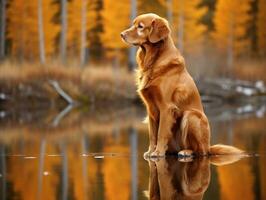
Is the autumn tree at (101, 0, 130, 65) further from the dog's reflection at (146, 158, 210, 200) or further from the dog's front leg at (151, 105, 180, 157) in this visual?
the dog's reflection at (146, 158, 210, 200)

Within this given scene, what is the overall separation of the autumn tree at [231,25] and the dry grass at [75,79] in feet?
43.4

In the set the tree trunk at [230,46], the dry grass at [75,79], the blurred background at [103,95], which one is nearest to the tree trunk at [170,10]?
the blurred background at [103,95]

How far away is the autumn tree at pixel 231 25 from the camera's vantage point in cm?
4316

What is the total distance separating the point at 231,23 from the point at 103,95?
1593cm

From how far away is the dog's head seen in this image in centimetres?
902

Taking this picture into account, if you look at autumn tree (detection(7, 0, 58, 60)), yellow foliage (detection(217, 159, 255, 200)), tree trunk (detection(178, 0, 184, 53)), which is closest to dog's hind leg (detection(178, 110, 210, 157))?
yellow foliage (detection(217, 159, 255, 200))

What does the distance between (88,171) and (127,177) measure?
0.53m

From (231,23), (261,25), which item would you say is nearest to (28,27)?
(231,23)

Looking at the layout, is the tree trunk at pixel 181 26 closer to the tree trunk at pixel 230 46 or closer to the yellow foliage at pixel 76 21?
the tree trunk at pixel 230 46

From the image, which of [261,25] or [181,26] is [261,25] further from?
[181,26]

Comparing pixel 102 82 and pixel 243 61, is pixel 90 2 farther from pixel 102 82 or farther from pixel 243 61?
pixel 102 82

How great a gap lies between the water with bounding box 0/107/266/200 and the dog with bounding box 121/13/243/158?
0.90 feet

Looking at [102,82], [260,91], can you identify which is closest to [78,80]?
[102,82]

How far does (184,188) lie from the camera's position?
22.1ft
